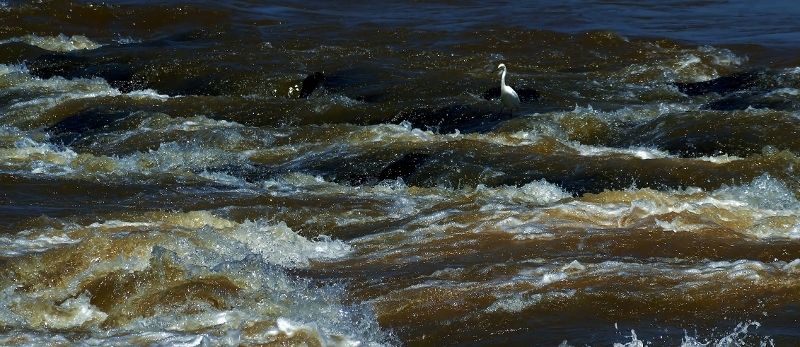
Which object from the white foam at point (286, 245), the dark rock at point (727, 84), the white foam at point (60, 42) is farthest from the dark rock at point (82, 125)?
the dark rock at point (727, 84)

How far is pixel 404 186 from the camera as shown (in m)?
8.74

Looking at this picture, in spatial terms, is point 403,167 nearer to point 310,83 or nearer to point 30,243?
point 30,243

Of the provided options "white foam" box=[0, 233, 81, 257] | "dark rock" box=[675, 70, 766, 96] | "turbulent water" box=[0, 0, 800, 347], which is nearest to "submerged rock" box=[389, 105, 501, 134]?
"turbulent water" box=[0, 0, 800, 347]

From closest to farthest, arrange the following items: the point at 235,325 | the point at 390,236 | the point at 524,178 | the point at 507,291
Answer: the point at 235,325
the point at 507,291
the point at 390,236
the point at 524,178

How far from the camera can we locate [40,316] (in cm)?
502

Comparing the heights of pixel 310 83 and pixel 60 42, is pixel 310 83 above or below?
above

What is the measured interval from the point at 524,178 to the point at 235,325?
4.36 meters

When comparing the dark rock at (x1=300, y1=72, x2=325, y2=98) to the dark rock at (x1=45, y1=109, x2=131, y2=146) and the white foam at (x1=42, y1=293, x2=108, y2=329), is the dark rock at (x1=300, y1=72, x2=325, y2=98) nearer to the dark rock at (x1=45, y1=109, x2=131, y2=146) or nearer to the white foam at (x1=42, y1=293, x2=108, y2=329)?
the dark rock at (x1=45, y1=109, x2=131, y2=146)

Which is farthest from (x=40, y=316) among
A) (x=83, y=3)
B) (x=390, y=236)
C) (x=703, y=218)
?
(x=83, y=3)

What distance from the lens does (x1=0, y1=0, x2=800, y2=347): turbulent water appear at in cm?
515

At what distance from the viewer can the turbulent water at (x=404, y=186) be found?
515 centimetres

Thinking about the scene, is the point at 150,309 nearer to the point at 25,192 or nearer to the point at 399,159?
the point at 25,192

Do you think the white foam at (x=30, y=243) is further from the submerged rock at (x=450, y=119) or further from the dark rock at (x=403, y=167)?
the submerged rock at (x=450, y=119)

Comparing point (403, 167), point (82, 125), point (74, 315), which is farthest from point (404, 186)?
point (82, 125)
